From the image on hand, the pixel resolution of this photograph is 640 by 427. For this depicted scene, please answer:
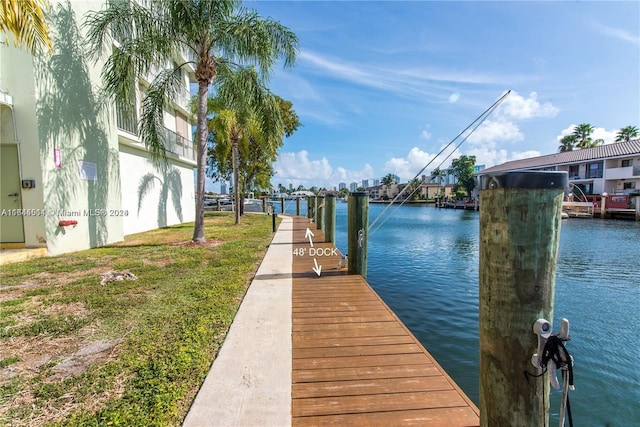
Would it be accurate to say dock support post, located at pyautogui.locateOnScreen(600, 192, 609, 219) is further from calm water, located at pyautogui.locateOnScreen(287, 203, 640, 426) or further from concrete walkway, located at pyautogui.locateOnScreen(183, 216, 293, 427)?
concrete walkway, located at pyautogui.locateOnScreen(183, 216, 293, 427)

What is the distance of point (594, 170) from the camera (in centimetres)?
3934

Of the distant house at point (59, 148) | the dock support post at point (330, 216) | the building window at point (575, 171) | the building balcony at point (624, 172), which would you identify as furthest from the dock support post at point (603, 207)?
the distant house at point (59, 148)

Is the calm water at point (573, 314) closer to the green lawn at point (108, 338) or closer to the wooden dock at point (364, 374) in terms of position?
the wooden dock at point (364, 374)

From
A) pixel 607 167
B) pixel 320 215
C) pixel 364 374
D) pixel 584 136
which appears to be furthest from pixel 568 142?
pixel 364 374

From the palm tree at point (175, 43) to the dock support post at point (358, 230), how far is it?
5.92 meters

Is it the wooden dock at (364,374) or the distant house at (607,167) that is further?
the distant house at (607,167)

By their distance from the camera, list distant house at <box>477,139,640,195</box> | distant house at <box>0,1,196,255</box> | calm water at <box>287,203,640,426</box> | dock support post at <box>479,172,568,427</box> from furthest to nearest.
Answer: distant house at <box>477,139,640,195</box>
distant house at <box>0,1,196,255</box>
calm water at <box>287,203,640,426</box>
dock support post at <box>479,172,568,427</box>

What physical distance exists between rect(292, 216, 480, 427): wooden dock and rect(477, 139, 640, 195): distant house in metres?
36.7

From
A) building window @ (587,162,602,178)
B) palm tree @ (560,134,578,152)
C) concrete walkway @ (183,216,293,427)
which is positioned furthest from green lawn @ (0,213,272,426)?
palm tree @ (560,134,578,152)

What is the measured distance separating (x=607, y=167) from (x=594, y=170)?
1.98 m

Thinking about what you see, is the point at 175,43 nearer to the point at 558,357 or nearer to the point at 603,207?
the point at 558,357

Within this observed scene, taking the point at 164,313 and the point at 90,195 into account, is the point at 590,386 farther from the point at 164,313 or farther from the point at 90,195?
the point at 90,195

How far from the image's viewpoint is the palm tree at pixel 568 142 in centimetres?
5544

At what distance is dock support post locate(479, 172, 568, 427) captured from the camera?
1659 mm
